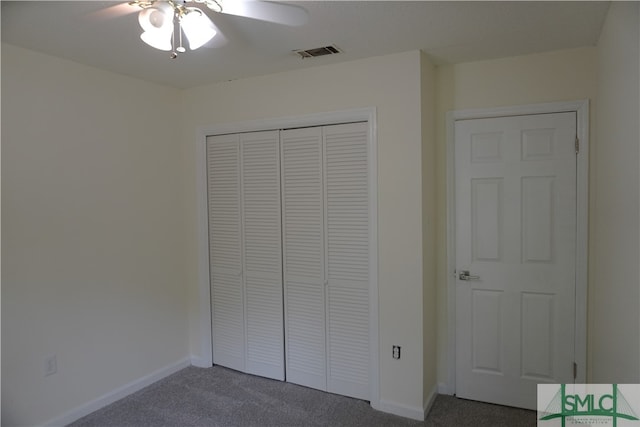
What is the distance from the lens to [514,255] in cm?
282

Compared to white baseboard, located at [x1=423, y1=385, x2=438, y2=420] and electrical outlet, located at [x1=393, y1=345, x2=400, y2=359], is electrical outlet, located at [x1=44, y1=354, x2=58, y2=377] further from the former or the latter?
white baseboard, located at [x1=423, y1=385, x2=438, y2=420]

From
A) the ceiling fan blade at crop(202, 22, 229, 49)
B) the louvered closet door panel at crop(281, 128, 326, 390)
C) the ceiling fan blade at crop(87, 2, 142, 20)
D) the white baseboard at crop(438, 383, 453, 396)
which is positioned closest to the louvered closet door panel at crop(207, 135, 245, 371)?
the louvered closet door panel at crop(281, 128, 326, 390)

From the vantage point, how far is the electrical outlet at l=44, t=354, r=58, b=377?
8.45 feet

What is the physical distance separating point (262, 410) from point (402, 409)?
3.06 feet

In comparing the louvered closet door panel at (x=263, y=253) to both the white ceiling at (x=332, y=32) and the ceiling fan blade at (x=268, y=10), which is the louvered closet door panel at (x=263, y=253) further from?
the ceiling fan blade at (x=268, y=10)

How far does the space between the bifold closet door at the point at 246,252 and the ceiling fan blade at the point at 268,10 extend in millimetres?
1466

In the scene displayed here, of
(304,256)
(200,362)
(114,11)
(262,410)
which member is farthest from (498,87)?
(200,362)

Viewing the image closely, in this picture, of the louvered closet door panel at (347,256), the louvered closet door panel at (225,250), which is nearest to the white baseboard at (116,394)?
the louvered closet door panel at (225,250)

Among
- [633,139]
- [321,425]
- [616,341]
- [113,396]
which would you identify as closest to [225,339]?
[113,396]

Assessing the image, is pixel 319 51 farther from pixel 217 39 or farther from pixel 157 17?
pixel 157 17

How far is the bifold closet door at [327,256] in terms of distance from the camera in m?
2.90

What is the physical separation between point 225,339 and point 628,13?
3274 millimetres

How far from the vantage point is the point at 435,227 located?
296 centimetres

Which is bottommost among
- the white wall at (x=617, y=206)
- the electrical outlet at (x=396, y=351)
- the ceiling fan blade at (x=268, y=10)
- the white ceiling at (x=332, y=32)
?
the electrical outlet at (x=396, y=351)
